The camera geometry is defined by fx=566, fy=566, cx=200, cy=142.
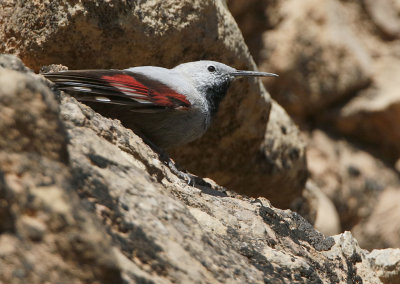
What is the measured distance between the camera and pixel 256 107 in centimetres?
492

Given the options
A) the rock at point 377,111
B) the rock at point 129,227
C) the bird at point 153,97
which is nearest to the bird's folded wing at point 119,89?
the bird at point 153,97

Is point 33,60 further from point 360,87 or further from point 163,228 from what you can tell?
point 360,87

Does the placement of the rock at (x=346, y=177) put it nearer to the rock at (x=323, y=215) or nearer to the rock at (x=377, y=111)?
the rock at (x=377, y=111)

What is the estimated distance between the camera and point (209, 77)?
156 inches

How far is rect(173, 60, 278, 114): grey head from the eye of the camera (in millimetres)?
3906

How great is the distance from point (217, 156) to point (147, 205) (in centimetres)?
289

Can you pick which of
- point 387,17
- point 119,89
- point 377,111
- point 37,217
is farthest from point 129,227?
point 387,17

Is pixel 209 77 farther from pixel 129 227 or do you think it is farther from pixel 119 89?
pixel 129 227

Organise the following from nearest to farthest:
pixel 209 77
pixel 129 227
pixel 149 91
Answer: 1. pixel 129 227
2. pixel 149 91
3. pixel 209 77

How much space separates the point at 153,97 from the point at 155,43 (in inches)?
36.2

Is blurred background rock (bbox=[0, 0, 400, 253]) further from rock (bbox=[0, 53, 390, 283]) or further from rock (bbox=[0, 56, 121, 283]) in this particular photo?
rock (bbox=[0, 56, 121, 283])

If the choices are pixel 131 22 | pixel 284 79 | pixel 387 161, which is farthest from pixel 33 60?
pixel 387 161

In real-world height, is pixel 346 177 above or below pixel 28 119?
above

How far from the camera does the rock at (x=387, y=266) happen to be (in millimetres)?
3328
